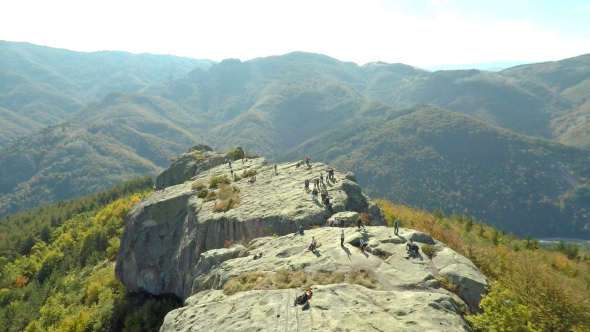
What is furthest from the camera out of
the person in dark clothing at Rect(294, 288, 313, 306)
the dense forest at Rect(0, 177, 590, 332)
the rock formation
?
the person in dark clothing at Rect(294, 288, 313, 306)

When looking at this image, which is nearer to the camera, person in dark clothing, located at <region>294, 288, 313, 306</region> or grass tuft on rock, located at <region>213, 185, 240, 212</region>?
person in dark clothing, located at <region>294, 288, 313, 306</region>

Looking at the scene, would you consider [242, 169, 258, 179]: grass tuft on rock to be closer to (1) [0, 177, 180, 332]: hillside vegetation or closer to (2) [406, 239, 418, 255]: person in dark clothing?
(1) [0, 177, 180, 332]: hillside vegetation

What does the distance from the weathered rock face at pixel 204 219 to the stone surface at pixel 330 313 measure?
35.0ft

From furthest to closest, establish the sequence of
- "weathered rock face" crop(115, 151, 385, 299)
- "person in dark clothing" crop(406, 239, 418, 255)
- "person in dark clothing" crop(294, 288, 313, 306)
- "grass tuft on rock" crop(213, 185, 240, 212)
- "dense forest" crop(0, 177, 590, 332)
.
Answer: "grass tuft on rock" crop(213, 185, 240, 212), "weathered rock face" crop(115, 151, 385, 299), "person in dark clothing" crop(406, 239, 418, 255), "person in dark clothing" crop(294, 288, 313, 306), "dense forest" crop(0, 177, 590, 332)

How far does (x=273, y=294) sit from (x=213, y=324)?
353 cm

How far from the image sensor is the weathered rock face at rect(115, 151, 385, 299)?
29.8 metres

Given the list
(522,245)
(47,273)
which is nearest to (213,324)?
(522,245)

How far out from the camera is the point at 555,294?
14.7 metres

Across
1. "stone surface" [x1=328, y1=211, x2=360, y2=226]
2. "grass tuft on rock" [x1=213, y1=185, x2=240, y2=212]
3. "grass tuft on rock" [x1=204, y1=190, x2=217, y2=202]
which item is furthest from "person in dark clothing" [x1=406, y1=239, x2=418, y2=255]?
"grass tuft on rock" [x1=204, y1=190, x2=217, y2=202]

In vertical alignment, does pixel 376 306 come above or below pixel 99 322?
above

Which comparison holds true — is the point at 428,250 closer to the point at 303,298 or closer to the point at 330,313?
the point at 330,313

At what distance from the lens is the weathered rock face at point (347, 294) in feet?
47.8

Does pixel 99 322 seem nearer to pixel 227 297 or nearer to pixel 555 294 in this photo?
pixel 227 297

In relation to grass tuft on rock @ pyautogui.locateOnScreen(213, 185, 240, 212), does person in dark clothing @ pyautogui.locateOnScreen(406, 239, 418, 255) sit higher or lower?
higher
